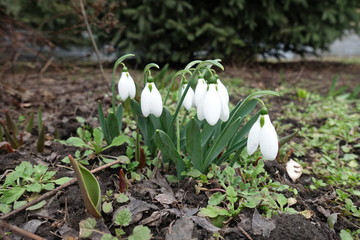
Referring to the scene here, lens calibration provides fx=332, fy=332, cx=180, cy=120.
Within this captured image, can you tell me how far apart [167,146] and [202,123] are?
32 cm

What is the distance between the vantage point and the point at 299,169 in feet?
6.29

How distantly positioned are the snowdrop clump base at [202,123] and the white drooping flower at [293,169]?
48 cm

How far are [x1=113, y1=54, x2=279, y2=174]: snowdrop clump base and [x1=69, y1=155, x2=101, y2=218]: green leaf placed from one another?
33cm

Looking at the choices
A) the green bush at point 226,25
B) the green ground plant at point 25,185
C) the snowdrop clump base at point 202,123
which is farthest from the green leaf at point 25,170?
the green bush at point 226,25

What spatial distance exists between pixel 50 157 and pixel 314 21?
579 cm

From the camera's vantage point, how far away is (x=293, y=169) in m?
1.91

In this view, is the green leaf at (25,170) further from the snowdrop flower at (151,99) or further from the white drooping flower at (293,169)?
the white drooping flower at (293,169)

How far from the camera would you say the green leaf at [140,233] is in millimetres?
1195

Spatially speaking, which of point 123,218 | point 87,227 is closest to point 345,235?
point 123,218

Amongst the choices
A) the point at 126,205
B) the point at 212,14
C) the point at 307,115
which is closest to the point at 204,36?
the point at 212,14

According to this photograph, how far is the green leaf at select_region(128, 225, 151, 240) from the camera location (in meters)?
1.20

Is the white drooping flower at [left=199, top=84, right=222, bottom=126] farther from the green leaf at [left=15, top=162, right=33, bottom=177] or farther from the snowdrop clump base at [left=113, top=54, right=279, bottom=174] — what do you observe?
the green leaf at [left=15, top=162, right=33, bottom=177]

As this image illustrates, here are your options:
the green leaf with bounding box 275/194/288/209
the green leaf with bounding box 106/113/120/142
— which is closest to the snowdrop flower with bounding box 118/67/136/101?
the green leaf with bounding box 106/113/120/142

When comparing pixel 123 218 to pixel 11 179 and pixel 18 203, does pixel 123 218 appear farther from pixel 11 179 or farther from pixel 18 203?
pixel 11 179
